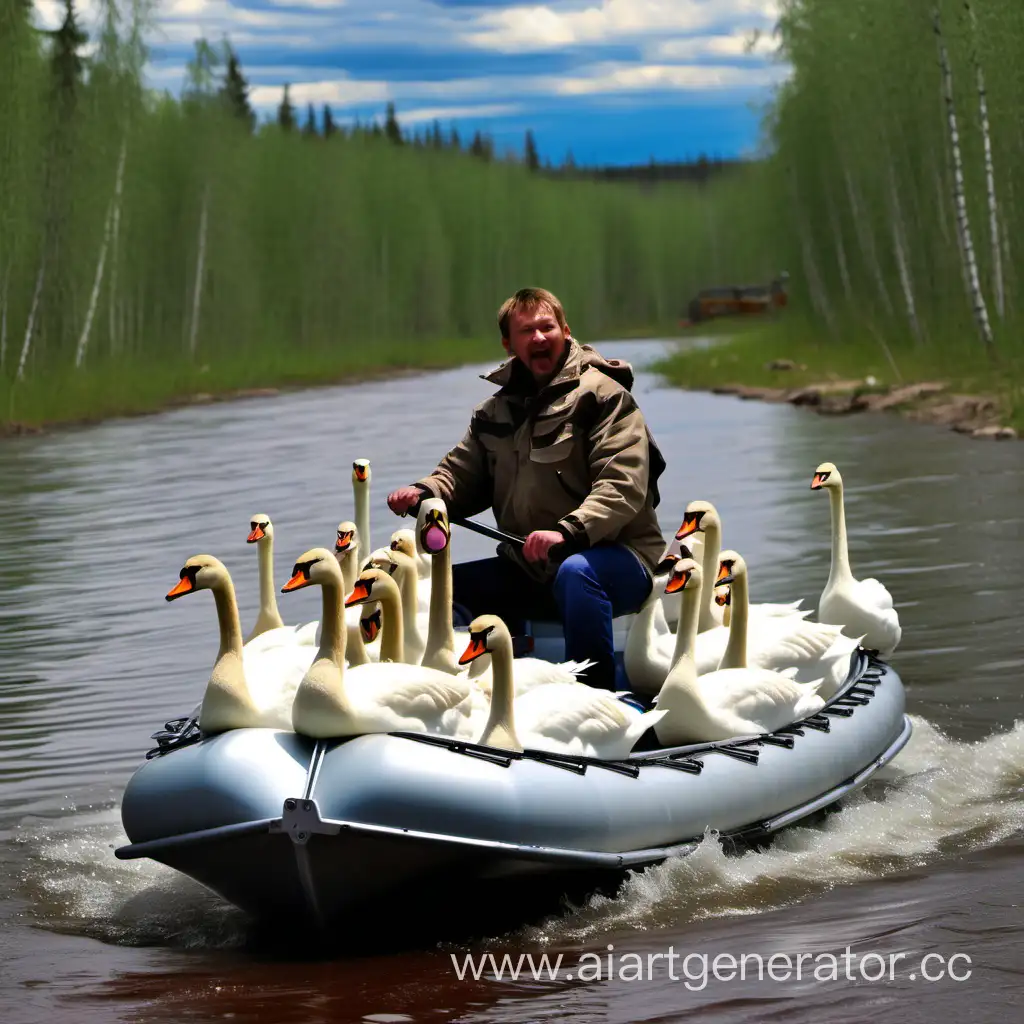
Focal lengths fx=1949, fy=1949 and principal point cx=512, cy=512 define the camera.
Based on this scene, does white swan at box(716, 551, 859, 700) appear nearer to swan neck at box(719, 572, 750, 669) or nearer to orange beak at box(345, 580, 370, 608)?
swan neck at box(719, 572, 750, 669)

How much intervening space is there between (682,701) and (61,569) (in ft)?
33.6

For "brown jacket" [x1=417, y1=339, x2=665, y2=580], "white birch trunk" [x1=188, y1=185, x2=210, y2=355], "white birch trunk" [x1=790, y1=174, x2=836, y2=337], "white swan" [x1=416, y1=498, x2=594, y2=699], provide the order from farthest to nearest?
"white birch trunk" [x1=188, y1=185, x2=210, y2=355]
"white birch trunk" [x1=790, y1=174, x2=836, y2=337]
"brown jacket" [x1=417, y1=339, x2=665, y2=580]
"white swan" [x1=416, y1=498, x2=594, y2=699]

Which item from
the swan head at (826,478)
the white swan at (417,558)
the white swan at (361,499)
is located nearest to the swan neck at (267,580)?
the white swan at (417,558)

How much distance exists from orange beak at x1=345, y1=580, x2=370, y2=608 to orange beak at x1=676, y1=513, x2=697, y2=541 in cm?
175

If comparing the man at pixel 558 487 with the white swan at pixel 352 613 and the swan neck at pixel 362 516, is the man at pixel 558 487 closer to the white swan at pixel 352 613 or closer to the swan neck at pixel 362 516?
the white swan at pixel 352 613

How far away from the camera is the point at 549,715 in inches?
243

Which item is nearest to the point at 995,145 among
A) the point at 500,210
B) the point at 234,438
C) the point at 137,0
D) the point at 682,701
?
the point at 234,438

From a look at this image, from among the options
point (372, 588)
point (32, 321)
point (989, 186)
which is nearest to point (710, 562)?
point (372, 588)

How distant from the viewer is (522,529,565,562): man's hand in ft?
22.3

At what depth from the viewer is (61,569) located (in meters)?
16.0

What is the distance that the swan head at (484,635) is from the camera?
588cm

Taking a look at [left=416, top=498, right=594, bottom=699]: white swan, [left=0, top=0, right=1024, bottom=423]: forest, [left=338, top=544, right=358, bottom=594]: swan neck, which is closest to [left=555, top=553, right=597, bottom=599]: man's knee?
[left=416, top=498, right=594, bottom=699]: white swan

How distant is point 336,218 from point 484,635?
62.3 metres

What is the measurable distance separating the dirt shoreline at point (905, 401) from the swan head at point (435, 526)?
17460 millimetres
